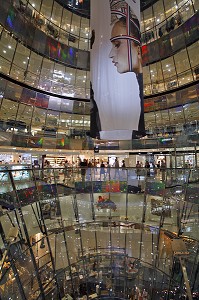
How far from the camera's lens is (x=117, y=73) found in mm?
A: 10773

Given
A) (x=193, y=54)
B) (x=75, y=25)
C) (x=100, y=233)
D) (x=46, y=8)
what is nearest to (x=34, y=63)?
(x=46, y=8)

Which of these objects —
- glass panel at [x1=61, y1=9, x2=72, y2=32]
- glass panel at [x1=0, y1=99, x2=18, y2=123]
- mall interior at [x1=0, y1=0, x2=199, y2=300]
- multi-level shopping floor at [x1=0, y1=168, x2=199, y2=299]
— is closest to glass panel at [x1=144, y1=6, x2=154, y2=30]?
mall interior at [x1=0, y1=0, x2=199, y2=300]

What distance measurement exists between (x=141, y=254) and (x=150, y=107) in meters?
14.8

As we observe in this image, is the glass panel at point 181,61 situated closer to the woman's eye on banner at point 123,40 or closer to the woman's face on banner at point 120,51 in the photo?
the woman's eye on banner at point 123,40

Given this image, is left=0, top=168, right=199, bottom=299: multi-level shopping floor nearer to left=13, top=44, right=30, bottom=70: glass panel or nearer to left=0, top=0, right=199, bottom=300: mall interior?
left=0, top=0, right=199, bottom=300: mall interior

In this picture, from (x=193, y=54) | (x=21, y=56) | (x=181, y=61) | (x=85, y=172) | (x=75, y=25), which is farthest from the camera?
(x=75, y=25)

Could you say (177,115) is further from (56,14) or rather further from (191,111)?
(56,14)

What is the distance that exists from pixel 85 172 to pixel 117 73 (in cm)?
553

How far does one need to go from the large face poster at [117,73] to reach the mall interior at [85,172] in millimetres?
2466

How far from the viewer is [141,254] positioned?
15.3 m

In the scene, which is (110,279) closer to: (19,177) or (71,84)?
(19,177)

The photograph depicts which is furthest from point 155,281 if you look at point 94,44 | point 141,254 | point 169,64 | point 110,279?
point 169,64

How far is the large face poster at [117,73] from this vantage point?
10.8 metres

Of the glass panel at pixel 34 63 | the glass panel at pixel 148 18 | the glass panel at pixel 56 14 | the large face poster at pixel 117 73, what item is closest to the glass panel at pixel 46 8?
the glass panel at pixel 56 14
